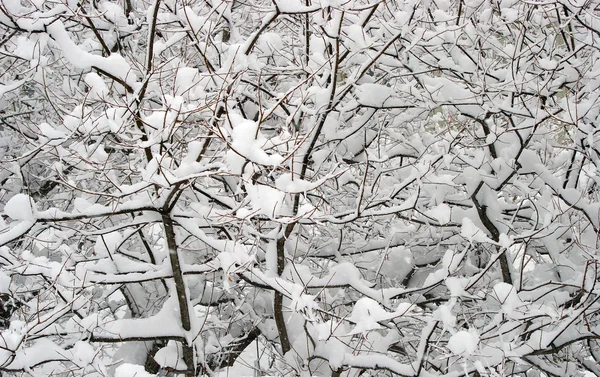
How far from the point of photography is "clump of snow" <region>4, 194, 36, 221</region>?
2615mm

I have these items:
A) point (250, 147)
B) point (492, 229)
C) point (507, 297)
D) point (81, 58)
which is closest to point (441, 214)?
point (507, 297)

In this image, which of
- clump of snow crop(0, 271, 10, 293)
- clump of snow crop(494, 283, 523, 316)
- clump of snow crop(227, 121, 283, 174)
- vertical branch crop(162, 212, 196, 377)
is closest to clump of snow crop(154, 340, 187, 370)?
vertical branch crop(162, 212, 196, 377)

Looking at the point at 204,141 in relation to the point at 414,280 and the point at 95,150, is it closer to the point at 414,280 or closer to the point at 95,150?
the point at 95,150

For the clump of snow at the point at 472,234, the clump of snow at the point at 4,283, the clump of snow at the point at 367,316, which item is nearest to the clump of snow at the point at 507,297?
the clump of snow at the point at 472,234

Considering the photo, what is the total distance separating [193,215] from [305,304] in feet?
2.91

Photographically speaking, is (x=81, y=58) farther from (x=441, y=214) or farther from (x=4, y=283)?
(x=441, y=214)

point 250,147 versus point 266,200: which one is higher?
point 250,147

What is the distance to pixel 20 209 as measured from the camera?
2.62 m

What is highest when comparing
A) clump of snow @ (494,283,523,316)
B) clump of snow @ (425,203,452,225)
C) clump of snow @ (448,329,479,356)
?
clump of snow @ (425,203,452,225)

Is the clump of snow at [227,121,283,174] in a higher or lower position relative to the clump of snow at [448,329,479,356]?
higher

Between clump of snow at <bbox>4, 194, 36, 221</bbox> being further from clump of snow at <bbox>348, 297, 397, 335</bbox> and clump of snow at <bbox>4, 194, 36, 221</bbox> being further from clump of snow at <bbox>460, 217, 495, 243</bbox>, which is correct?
clump of snow at <bbox>460, 217, 495, 243</bbox>

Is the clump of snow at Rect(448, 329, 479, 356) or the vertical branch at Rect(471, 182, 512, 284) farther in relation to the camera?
the vertical branch at Rect(471, 182, 512, 284)

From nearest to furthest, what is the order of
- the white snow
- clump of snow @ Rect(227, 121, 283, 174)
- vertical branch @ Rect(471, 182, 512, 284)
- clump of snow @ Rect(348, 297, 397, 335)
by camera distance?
clump of snow @ Rect(227, 121, 283, 174), clump of snow @ Rect(348, 297, 397, 335), the white snow, vertical branch @ Rect(471, 182, 512, 284)

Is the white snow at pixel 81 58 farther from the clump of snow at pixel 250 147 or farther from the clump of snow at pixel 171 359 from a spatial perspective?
the clump of snow at pixel 171 359
